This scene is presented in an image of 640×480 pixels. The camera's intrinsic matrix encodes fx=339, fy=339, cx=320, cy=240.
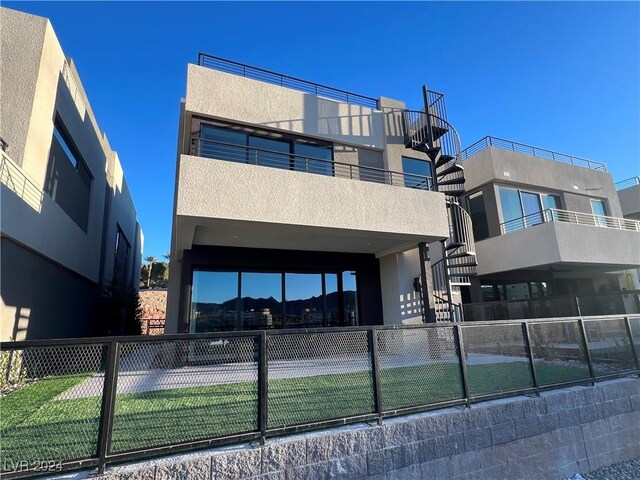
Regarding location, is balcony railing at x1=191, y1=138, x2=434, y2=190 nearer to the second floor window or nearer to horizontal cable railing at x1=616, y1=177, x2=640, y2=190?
the second floor window

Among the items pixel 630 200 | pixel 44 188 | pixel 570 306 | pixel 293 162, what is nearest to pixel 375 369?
pixel 293 162

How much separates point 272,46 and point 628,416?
452 inches

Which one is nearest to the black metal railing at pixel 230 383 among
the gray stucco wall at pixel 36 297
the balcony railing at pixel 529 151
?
the gray stucco wall at pixel 36 297

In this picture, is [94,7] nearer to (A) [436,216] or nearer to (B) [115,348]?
(B) [115,348]

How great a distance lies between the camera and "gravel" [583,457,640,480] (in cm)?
484

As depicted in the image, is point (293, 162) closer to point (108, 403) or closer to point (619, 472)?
point (108, 403)

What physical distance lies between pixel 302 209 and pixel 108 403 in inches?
185

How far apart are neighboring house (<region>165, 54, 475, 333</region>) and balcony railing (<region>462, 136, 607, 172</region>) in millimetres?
4062

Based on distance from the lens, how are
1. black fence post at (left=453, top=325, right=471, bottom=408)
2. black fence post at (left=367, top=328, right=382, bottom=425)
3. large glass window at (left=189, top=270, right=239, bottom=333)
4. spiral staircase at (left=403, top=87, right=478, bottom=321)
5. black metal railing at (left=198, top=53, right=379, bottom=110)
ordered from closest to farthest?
black fence post at (left=367, top=328, right=382, bottom=425)
black fence post at (left=453, top=325, right=471, bottom=408)
large glass window at (left=189, top=270, right=239, bottom=333)
black metal railing at (left=198, top=53, right=379, bottom=110)
spiral staircase at (left=403, top=87, right=478, bottom=321)

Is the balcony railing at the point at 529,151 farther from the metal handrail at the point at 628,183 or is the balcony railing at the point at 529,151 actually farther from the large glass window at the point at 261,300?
the large glass window at the point at 261,300

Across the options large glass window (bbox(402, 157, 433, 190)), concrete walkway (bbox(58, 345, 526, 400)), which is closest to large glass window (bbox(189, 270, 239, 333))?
concrete walkway (bbox(58, 345, 526, 400))

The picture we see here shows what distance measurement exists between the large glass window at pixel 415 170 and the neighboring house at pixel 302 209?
5 cm

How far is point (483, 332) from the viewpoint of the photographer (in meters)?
4.89

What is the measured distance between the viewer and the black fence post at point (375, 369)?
12.6 ft
